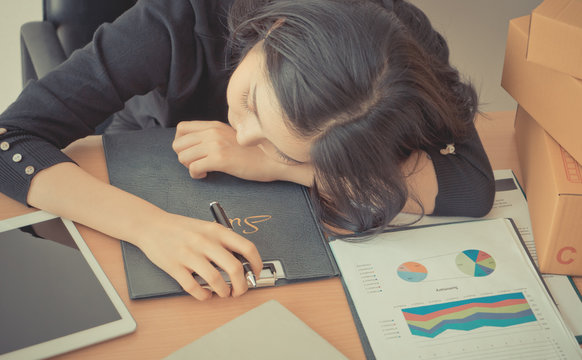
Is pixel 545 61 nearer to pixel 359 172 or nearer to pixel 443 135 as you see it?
pixel 443 135

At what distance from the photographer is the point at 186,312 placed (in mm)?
652

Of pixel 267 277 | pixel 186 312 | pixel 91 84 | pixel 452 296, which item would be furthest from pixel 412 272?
pixel 91 84

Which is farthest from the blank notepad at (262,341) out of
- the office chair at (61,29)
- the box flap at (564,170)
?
the office chair at (61,29)

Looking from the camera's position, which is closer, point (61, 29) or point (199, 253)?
point (199, 253)

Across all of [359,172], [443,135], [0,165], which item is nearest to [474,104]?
[443,135]

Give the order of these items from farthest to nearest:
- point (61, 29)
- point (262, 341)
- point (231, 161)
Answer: point (61, 29) < point (231, 161) < point (262, 341)

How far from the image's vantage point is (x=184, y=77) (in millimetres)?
961

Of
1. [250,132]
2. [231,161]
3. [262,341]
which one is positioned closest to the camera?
[262,341]

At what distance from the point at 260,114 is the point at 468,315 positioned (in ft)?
1.23

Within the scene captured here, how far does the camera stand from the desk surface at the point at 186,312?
61 centimetres

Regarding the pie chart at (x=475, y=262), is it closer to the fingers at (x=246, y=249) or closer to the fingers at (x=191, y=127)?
the fingers at (x=246, y=249)

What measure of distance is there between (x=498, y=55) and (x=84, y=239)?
2058mm

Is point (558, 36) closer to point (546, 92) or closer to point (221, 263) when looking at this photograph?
point (546, 92)

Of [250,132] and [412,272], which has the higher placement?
[250,132]
